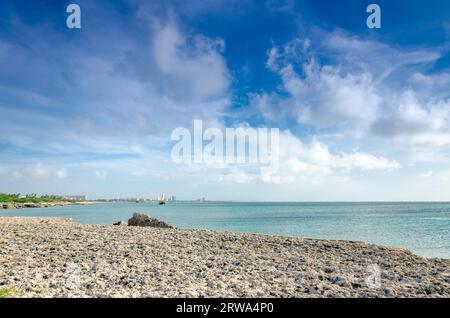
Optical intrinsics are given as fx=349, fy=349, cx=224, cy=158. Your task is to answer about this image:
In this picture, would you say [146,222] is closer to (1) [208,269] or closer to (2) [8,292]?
(1) [208,269]

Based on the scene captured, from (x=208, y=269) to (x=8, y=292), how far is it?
5.90m

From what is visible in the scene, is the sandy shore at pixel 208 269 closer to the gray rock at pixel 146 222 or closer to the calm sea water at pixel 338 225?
the gray rock at pixel 146 222

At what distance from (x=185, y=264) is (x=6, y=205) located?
12198 cm

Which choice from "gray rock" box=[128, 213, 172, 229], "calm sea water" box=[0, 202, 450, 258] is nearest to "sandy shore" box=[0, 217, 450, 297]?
"gray rock" box=[128, 213, 172, 229]

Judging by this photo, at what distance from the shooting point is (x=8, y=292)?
7.92 meters

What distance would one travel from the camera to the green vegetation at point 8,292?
760 cm

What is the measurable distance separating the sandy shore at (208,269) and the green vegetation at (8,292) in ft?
0.49

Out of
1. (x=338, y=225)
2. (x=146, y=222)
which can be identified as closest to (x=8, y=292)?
(x=146, y=222)

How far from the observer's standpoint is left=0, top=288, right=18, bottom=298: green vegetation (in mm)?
7603

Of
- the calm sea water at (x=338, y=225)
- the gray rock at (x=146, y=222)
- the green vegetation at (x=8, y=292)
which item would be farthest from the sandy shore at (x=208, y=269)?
the calm sea water at (x=338, y=225)

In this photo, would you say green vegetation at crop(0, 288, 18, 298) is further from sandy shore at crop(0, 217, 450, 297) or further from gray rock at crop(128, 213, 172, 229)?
gray rock at crop(128, 213, 172, 229)
